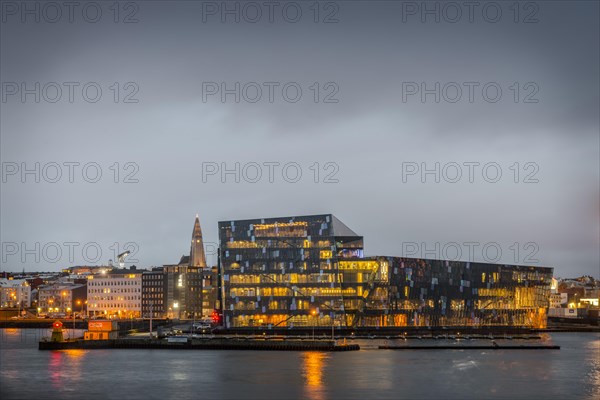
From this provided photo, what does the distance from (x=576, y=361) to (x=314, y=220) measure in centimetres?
4096

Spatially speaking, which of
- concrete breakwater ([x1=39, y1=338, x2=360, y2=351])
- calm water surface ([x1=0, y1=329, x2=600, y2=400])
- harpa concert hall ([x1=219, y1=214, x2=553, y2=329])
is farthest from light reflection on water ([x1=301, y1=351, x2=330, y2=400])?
harpa concert hall ([x1=219, y1=214, x2=553, y2=329])

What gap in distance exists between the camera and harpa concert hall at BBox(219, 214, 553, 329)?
116000 mm

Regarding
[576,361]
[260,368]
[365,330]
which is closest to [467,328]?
[365,330]

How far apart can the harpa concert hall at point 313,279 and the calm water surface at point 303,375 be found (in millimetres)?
19271

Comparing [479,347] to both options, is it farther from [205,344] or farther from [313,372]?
[313,372]

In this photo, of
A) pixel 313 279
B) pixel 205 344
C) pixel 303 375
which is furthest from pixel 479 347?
pixel 303 375

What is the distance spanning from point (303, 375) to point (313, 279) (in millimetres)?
46285

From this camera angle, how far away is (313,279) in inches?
4577

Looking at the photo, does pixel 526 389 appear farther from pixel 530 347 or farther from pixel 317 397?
pixel 530 347

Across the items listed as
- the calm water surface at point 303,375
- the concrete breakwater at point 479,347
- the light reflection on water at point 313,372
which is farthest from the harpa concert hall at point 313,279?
the light reflection on water at point 313,372

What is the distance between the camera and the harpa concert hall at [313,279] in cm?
11600

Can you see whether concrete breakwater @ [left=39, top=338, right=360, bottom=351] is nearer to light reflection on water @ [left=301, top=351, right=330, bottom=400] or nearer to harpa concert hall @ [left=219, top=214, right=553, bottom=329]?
light reflection on water @ [left=301, top=351, right=330, bottom=400]

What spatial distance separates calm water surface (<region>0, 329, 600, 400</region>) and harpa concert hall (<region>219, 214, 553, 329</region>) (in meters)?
19.3

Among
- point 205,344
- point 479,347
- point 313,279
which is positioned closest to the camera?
point 479,347
